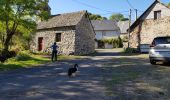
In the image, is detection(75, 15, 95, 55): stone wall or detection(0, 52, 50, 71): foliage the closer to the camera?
detection(0, 52, 50, 71): foliage

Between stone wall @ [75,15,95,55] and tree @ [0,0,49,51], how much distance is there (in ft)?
20.2

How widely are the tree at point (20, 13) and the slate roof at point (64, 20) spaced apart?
5215mm

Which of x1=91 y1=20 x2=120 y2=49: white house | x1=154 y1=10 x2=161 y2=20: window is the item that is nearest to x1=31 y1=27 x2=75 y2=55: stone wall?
x1=154 y1=10 x2=161 y2=20: window

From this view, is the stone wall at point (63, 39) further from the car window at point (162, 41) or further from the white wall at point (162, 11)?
the car window at point (162, 41)

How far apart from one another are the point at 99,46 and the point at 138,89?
61.2 meters

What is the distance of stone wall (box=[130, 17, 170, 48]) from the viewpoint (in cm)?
3869

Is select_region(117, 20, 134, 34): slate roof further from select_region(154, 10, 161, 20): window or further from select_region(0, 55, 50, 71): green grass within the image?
select_region(0, 55, 50, 71): green grass

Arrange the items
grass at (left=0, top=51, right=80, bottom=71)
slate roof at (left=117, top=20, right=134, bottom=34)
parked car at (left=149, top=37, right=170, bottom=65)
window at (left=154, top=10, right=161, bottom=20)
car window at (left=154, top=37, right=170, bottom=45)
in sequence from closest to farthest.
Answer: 1. parked car at (left=149, top=37, right=170, bottom=65)
2. car window at (left=154, top=37, right=170, bottom=45)
3. grass at (left=0, top=51, right=80, bottom=71)
4. window at (left=154, top=10, right=161, bottom=20)
5. slate roof at (left=117, top=20, right=134, bottom=34)

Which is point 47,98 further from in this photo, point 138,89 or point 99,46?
point 99,46

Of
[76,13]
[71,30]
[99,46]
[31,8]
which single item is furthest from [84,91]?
[99,46]

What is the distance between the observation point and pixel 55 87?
431 inches

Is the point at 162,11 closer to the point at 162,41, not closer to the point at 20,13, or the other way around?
the point at 20,13

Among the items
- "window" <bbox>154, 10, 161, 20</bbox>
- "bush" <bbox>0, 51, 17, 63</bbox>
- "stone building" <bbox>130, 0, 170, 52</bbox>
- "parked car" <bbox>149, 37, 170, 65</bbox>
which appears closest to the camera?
"parked car" <bbox>149, 37, 170, 65</bbox>

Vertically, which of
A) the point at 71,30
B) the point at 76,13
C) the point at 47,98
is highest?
the point at 76,13
